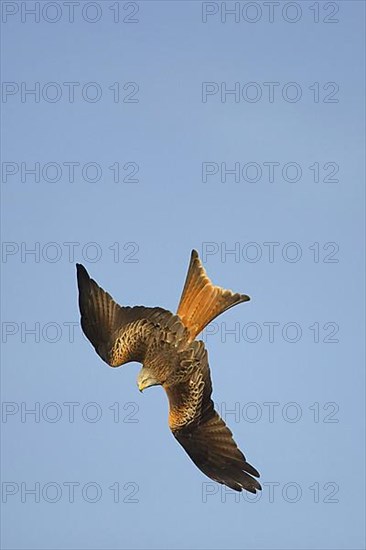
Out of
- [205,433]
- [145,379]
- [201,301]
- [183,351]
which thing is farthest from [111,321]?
[205,433]

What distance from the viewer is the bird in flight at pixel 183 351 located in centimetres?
1286

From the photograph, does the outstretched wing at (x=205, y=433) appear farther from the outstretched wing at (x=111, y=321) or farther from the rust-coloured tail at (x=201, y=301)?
the outstretched wing at (x=111, y=321)

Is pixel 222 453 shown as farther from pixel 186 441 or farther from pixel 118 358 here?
pixel 118 358

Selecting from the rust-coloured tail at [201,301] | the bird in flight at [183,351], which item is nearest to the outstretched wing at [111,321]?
the bird in flight at [183,351]

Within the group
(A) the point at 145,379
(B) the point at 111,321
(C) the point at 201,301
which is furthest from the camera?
(B) the point at 111,321

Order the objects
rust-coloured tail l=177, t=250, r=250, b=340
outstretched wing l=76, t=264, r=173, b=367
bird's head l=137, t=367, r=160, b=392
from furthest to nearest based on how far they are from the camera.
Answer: outstretched wing l=76, t=264, r=173, b=367 < bird's head l=137, t=367, r=160, b=392 < rust-coloured tail l=177, t=250, r=250, b=340

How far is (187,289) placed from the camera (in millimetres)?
12945

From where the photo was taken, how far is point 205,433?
552 inches

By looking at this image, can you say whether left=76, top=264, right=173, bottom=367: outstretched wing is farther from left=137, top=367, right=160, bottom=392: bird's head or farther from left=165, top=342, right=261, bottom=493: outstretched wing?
left=165, top=342, right=261, bottom=493: outstretched wing

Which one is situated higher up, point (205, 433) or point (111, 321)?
point (111, 321)

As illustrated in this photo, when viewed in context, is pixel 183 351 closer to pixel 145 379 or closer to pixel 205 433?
pixel 145 379

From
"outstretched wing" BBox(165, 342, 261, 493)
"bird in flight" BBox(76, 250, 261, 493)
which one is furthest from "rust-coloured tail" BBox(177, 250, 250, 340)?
"outstretched wing" BBox(165, 342, 261, 493)

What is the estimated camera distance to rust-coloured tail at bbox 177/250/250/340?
12797 mm

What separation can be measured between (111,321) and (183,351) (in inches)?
58.2
